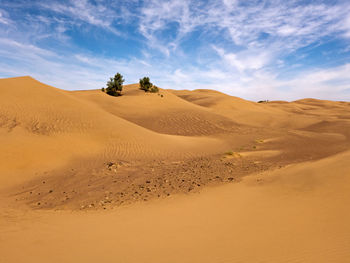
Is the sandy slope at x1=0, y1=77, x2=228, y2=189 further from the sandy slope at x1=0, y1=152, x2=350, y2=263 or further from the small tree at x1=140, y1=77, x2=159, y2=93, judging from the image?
the small tree at x1=140, y1=77, x2=159, y2=93

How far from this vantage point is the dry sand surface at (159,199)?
10.3 feet

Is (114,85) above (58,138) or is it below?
above

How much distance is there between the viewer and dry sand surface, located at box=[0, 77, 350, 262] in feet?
10.3

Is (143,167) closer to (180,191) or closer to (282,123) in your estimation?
(180,191)

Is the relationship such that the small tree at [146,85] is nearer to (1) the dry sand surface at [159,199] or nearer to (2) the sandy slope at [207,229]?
(1) the dry sand surface at [159,199]

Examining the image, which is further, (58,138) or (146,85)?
(146,85)

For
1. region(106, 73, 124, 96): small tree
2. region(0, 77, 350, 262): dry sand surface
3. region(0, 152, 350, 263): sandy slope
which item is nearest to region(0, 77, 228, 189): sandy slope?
region(0, 77, 350, 262): dry sand surface

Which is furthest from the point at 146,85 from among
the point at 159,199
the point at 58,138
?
the point at 159,199

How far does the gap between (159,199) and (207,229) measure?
1993 mm

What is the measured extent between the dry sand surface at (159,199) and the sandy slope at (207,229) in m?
0.02

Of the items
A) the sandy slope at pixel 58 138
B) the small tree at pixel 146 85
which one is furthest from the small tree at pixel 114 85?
the sandy slope at pixel 58 138

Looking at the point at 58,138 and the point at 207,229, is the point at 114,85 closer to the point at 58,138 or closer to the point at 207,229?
Answer: the point at 58,138

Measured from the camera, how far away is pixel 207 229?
3.70m

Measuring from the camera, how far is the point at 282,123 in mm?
25094
